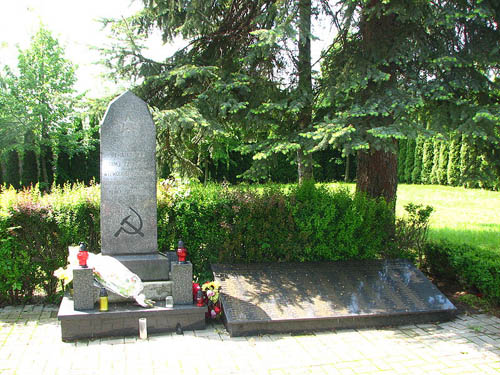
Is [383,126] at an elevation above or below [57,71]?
below

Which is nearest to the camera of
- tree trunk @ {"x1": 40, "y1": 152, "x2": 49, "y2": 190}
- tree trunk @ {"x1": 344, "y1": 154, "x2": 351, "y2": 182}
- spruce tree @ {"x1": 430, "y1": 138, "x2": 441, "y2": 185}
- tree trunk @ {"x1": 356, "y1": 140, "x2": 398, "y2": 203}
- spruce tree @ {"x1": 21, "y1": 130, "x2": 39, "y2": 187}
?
tree trunk @ {"x1": 356, "y1": 140, "x2": 398, "y2": 203}

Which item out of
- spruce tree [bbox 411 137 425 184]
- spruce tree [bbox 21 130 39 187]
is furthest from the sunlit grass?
spruce tree [bbox 21 130 39 187]

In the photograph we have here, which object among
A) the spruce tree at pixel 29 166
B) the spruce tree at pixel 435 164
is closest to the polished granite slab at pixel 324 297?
the spruce tree at pixel 29 166

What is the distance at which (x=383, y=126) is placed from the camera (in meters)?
6.03

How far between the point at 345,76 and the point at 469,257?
3.42m

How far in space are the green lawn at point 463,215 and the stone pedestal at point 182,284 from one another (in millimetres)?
3935

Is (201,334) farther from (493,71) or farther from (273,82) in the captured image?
(493,71)

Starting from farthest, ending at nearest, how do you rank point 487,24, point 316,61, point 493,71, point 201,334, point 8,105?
point 8,105 < point 316,61 < point 493,71 < point 487,24 < point 201,334

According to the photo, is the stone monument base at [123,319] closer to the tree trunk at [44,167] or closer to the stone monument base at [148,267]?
the stone monument base at [148,267]

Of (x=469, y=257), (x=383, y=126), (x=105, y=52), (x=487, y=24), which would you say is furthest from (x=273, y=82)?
(x=469, y=257)

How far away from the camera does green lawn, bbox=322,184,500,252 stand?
8859 millimetres

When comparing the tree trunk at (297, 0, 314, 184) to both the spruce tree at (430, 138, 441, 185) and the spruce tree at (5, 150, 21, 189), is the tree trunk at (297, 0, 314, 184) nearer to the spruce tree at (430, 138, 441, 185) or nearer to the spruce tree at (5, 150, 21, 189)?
the spruce tree at (5, 150, 21, 189)

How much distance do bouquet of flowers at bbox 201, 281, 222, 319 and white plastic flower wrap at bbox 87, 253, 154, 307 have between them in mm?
716

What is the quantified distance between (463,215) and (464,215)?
0.10 feet
